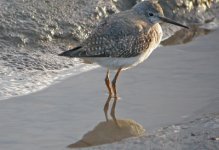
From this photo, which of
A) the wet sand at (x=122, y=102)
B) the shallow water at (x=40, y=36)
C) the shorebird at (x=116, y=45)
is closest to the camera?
the wet sand at (x=122, y=102)

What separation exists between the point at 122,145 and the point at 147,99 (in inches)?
53.6

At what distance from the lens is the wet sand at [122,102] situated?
18.9ft

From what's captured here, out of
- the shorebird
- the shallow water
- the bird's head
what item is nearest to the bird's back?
the shorebird

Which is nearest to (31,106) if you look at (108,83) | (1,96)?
(1,96)

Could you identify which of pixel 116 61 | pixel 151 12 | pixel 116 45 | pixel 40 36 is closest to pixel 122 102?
pixel 116 61

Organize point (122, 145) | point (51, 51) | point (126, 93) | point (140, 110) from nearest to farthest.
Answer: point (122, 145), point (140, 110), point (126, 93), point (51, 51)

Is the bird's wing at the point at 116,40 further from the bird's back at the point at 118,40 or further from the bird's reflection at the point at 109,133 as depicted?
the bird's reflection at the point at 109,133

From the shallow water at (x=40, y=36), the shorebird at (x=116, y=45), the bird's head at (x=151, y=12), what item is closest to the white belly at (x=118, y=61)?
the shorebird at (x=116, y=45)

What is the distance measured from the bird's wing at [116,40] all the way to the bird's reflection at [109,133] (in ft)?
2.84

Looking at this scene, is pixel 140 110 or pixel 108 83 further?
pixel 108 83

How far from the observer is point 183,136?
525 centimetres

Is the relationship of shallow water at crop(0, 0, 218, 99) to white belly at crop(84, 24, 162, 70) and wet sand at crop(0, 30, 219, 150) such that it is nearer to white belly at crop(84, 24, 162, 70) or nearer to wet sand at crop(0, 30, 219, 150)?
wet sand at crop(0, 30, 219, 150)

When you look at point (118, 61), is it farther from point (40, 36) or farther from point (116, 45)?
point (40, 36)

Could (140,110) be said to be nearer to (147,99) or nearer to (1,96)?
(147,99)
